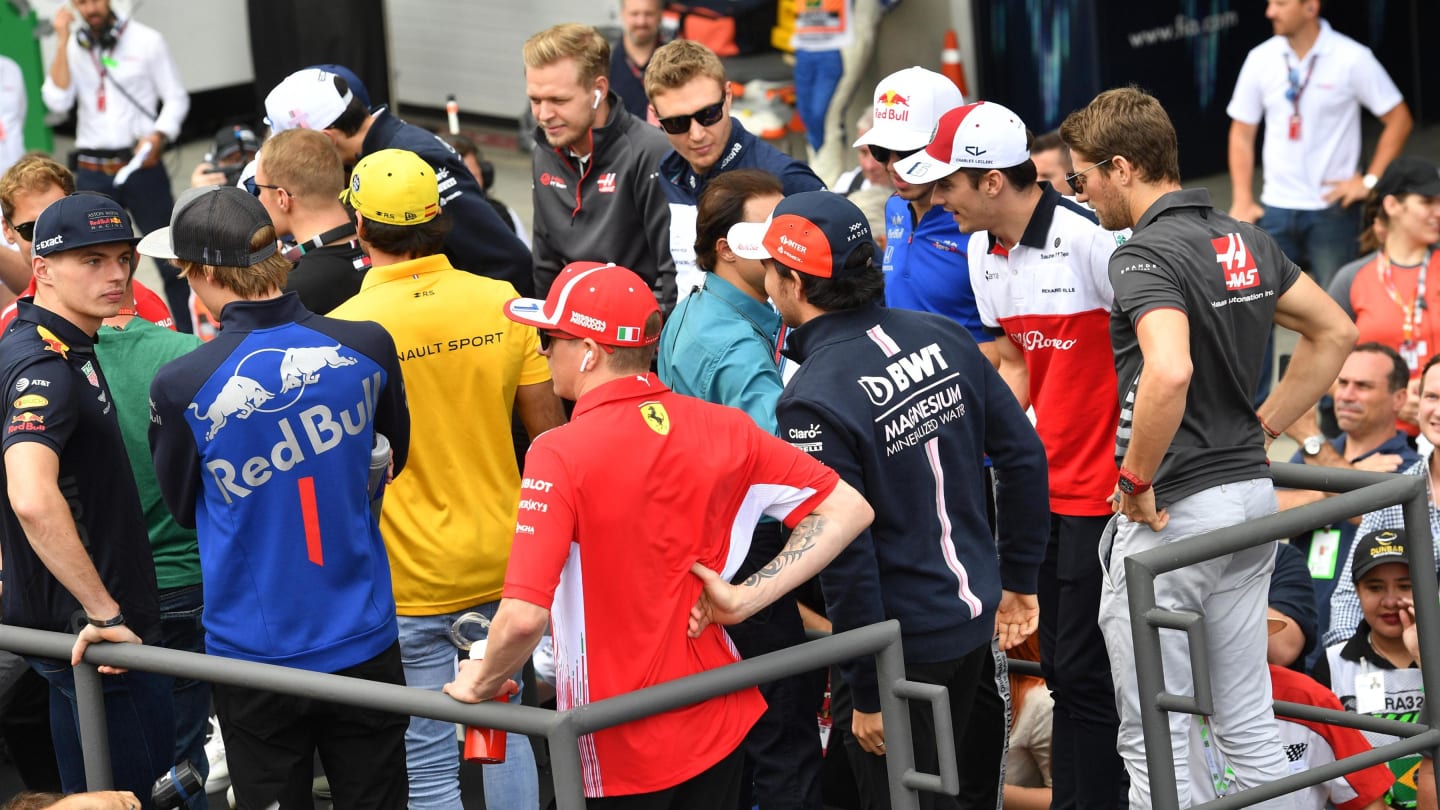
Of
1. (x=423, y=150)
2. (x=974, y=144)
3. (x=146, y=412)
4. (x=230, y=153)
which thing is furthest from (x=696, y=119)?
(x=230, y=153)

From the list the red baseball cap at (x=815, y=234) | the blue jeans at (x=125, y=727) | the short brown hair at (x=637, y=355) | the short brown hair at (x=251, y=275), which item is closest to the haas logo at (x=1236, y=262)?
the red baseball cap at (x=815, y=234)

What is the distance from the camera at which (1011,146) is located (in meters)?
4.90

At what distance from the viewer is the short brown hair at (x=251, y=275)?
4254 millimetres

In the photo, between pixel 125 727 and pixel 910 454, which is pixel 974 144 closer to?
pixel 910 454

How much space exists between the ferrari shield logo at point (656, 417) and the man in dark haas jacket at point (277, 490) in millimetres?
890

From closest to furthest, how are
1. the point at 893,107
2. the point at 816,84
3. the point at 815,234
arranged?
the point at 815,234 < the point at 893,107 < the point at 816,84

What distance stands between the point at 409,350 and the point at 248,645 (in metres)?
0.94

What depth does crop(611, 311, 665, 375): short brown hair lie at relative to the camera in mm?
3828

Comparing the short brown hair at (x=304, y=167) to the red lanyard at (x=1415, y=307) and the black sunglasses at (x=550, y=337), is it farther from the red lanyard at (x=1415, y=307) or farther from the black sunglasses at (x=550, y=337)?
the red lanyard at (x=1415, y=307)

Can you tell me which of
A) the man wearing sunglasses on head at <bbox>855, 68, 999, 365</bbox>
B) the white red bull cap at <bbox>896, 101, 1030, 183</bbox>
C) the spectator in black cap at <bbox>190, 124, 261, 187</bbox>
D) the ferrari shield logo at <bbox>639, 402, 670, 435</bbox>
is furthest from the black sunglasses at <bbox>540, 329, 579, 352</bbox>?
the spectator in black cap at <bbox>190, 124, 261, 187</bbox>

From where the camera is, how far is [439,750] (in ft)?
16.2

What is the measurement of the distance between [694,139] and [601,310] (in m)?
2.19

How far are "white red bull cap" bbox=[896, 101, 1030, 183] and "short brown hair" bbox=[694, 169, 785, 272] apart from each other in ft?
1.61

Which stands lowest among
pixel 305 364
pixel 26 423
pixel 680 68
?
pixel 26 423
